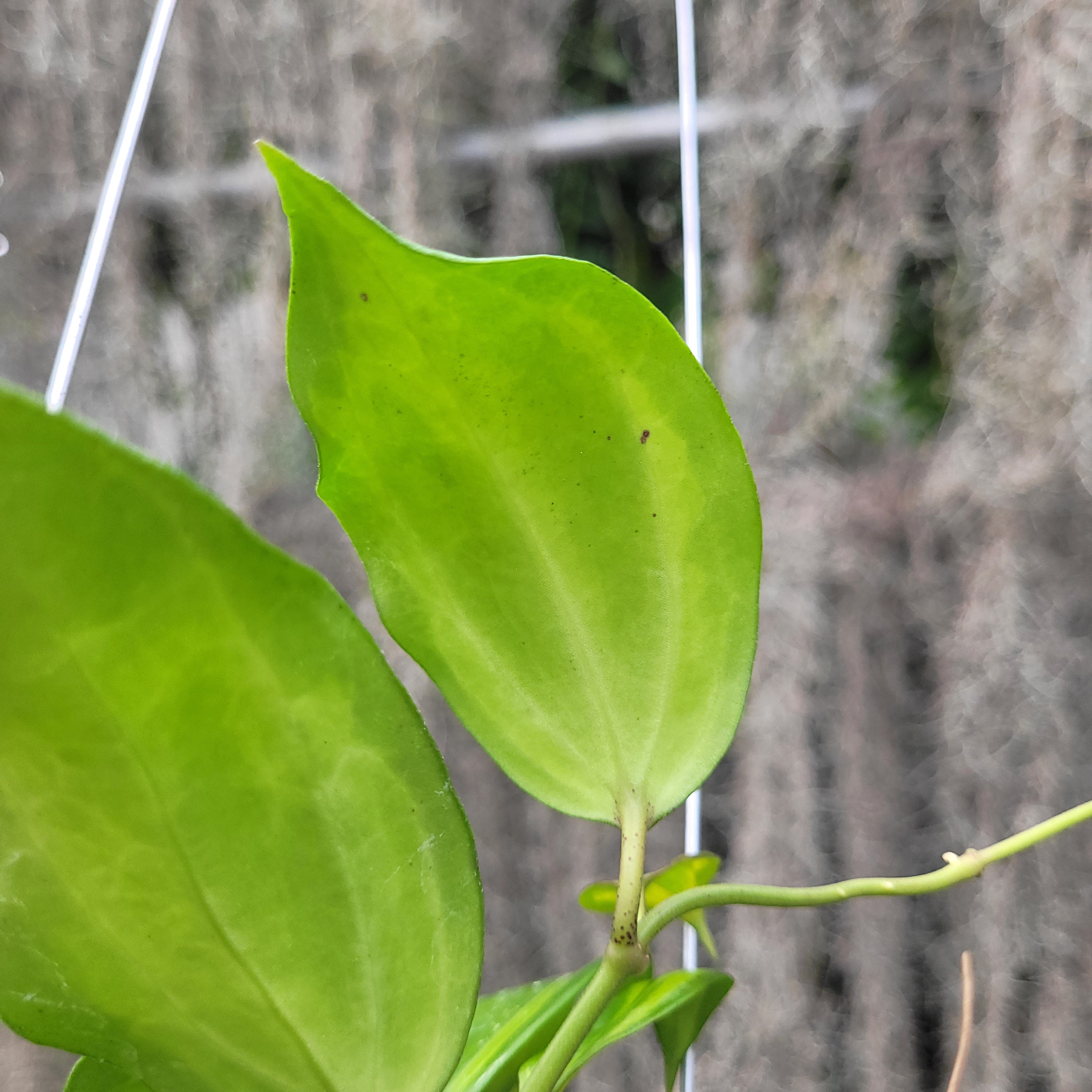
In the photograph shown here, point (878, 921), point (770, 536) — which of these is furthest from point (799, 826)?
point (770, 536)

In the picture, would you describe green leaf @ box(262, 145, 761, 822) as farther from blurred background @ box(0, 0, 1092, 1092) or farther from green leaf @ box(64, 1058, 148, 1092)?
blurred background @ box(0, 0, 1092, 1092)

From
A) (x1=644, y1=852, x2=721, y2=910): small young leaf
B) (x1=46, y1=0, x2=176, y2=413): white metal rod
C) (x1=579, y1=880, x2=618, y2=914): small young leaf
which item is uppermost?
(x1=46, y1=0, x2=176, y2=413): white metal rod

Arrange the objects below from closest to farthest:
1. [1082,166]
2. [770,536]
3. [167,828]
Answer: [167,828] < [1082,166] < [770,536]

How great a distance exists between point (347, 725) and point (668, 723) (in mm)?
63

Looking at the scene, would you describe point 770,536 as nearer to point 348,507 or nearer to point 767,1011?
point 767,1011

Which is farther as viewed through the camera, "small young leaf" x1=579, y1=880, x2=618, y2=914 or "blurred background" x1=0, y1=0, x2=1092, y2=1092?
"blurred background" x1=0, y1=0, x2=1092, y2=1092

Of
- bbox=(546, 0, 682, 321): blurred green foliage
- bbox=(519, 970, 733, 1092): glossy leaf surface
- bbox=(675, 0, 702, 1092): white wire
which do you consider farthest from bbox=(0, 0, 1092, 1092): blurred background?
bbox=(519, 970, 733, 1092): glossy leaf surface

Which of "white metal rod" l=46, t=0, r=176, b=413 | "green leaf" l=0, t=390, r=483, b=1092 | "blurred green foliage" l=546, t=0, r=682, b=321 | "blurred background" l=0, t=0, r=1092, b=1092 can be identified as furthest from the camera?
"blurred green foliage" l=546, t=0, r=682, b=321

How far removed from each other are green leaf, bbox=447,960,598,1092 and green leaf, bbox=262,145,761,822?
0.06 metres

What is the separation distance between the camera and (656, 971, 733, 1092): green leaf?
18 cm

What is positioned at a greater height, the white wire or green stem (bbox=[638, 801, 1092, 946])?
the white wire

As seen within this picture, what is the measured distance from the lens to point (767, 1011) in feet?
2.47

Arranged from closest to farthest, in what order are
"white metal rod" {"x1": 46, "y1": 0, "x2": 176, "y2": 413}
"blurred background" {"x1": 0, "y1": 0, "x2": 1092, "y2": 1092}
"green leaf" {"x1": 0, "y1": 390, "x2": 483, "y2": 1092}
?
1. "green leaf" {"x1": 0, "y1": 390, "x2": 483, "y2": 1092}
2. "white metal rod" {"x1": 46, "y1": 0, "x2": 176, "y2": 413}
3. "blurred background" {"x1": 0, "y1": 0, "x2": 1092, "y2": 1092}

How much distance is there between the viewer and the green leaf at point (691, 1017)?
18 cm
